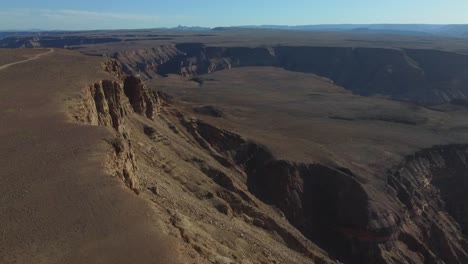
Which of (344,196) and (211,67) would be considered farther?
(211,67)

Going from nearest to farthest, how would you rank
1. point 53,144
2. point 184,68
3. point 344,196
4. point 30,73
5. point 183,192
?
point 53,144 → point 183,192 → point 30,73 → point 344,196 → point 184,68

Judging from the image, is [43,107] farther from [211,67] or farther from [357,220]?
[211,67]

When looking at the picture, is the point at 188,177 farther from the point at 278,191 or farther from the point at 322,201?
the point at 322,201

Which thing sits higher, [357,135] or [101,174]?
[101,174]

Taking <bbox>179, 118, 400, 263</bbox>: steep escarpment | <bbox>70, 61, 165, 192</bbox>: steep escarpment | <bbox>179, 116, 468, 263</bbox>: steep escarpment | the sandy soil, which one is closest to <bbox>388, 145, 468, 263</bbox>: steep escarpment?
<bbox>179, 116, 468, 263</bbox>: steep escarpment

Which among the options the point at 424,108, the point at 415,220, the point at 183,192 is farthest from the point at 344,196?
the point at 424,108

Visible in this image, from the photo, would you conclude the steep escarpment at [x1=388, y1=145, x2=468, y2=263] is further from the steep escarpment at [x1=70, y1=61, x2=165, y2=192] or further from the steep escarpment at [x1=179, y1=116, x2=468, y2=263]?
the steep escarpment at [x1=70, y1=61, x2=165, y2=192]

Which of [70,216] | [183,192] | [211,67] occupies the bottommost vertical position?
[211,67]
